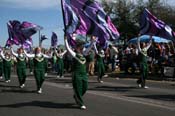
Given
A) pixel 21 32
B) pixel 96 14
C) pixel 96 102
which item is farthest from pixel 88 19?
pixel 21 32

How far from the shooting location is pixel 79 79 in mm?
12750

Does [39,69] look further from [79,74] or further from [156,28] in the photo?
[156,28]

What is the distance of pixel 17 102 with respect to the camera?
14703 mm

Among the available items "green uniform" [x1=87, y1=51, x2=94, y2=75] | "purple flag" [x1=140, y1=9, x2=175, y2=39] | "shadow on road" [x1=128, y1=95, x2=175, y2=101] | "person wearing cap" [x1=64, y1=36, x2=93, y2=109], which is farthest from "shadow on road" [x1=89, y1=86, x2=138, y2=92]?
"green uniform" [x1=87, y1=51, x2=94, y2=75]

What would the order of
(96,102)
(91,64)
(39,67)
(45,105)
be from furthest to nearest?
(91,64), (39,67), (96,102), (45,105)

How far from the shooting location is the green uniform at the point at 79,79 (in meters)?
12.7

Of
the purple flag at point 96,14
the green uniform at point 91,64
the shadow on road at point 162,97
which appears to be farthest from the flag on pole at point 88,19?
the green uniform at point 91,64

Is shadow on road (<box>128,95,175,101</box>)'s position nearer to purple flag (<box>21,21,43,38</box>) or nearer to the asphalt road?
the asphalt road

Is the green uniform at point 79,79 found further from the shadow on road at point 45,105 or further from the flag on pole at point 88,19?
the flag on pole at point 88,19

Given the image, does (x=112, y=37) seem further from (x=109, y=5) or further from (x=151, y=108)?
(x=109, y=5)

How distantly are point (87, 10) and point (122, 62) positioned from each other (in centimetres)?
1240

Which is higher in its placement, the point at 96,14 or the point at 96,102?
the point at 96,14

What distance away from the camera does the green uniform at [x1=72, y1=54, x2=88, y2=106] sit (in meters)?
12.7

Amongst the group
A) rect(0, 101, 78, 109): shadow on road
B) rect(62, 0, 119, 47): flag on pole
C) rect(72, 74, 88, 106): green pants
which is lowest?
rect(0, 101, 78, 109): shadow on road
